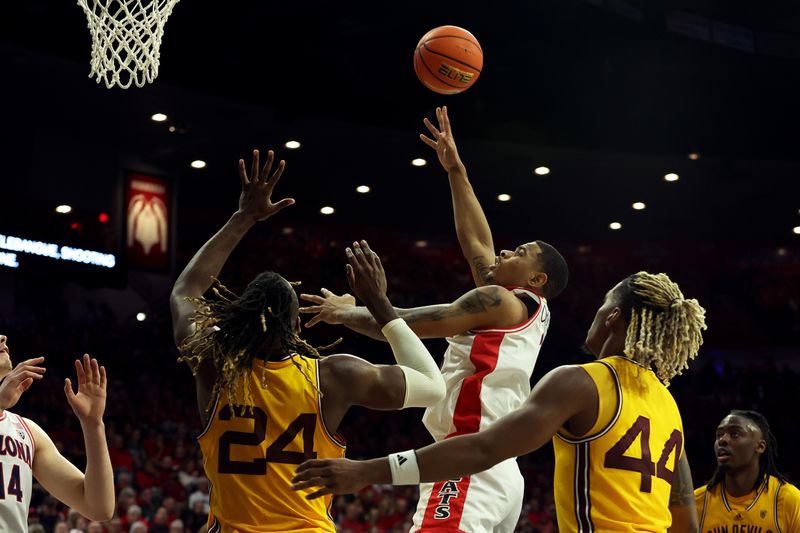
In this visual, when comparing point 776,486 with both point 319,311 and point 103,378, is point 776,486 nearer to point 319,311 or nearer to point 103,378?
point 319,311

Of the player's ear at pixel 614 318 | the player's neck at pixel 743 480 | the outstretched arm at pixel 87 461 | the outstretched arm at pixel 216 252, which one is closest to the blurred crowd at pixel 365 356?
the outstretched arm at pixel 87 461

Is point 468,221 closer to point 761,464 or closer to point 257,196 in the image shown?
point 257,196

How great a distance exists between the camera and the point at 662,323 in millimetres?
3557

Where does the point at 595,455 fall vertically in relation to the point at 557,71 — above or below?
below

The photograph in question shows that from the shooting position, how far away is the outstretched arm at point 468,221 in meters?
5.03

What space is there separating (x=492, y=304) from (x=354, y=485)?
5.59 feet

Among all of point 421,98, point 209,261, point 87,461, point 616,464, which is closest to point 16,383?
point 87,461

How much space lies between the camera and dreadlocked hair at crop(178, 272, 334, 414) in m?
3.21

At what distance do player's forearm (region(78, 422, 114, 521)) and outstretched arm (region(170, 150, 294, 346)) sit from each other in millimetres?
541

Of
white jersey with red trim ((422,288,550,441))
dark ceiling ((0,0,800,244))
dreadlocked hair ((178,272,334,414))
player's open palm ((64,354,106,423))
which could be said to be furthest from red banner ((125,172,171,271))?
dreadlocked hair ((178,272,334,414))

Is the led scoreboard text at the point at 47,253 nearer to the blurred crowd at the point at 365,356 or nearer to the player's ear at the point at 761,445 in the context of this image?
the blurred crowd at the point at 365,356

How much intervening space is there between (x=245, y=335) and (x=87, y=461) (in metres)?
0.98

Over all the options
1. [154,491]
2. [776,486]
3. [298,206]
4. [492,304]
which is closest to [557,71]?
[298,206]

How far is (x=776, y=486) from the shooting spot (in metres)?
5.55
